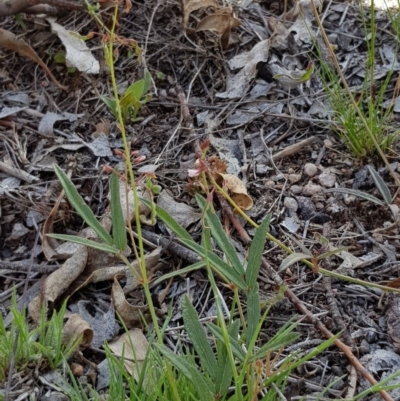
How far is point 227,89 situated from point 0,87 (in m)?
0.80

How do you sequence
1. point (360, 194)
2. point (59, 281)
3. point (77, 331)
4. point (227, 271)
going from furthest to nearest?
point (360, 194) → point (59, 281) → point (77, 331) → point (227, 271)

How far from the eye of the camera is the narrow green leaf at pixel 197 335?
1050 millimetres

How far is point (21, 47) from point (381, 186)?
1.32 meters

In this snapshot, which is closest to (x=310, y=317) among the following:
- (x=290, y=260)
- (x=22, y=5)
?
(x=290, y=260)

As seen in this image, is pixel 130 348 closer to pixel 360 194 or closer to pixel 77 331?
pixel 77 331

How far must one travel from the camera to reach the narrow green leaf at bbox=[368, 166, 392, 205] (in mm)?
1631

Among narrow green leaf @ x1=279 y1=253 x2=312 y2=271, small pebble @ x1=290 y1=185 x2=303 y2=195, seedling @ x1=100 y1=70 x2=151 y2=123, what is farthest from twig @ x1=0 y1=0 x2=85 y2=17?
narrow green leaf @ x1=279 y1=253 x2=312 y2=271

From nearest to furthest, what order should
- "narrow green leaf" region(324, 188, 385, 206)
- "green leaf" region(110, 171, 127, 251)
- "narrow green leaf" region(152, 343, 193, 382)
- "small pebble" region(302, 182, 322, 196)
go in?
"narrow green leaf" region(152, 343, 193, 382), "green leaf" region(110, 171, 127, 251), "narrow green leaf" region(324, 188, 385, 206), "small pebble" region(302, 182, 322, 196)

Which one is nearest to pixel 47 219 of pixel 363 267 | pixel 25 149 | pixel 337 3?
pixel 25 149

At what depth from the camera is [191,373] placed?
101 cm

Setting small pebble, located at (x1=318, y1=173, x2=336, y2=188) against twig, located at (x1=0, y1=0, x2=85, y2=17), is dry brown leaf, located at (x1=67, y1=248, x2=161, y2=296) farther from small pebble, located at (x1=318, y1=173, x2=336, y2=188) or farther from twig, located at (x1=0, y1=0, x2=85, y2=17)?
twig, located at (x1=0, y1=0, x2=85, y2=17)

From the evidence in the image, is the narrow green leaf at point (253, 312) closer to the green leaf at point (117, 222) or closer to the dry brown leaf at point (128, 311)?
the green leaf at point (117, 222)

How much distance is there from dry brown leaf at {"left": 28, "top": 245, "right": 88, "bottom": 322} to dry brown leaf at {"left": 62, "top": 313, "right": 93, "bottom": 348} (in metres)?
0.09

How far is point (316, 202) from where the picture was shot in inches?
67.1
